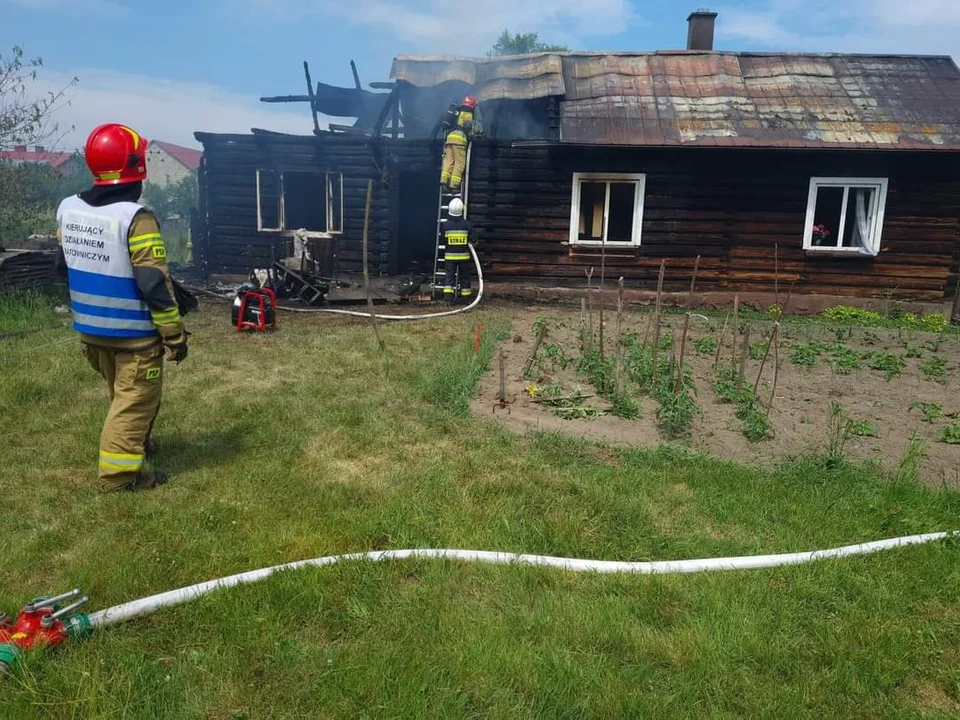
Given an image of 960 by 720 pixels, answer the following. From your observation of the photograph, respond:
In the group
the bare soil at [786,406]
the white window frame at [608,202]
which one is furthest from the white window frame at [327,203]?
the bare soil at [786,406]

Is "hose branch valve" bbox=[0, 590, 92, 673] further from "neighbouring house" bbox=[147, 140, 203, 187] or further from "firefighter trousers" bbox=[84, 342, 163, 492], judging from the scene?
"neighbouring house" bbox=[147, 140, 203, 187]

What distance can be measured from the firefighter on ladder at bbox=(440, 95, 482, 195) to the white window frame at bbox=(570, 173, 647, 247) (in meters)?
1.99

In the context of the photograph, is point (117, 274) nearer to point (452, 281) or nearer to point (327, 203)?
point (452, 281)

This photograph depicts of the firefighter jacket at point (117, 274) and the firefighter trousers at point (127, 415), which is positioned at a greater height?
the firefighter jacket at point (117, 274)

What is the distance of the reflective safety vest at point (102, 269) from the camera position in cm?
364

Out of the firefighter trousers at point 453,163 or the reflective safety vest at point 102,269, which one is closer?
the reflective safety vest at point 102,269

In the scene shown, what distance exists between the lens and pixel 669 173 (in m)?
11.8

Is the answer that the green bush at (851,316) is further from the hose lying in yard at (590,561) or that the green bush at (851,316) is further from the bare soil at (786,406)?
the hose lying in yard at (590,561)

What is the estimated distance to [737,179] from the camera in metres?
11.8

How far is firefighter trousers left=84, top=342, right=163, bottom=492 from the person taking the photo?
12.4 ft

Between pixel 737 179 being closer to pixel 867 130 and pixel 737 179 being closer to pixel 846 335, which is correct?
pixel 867 130

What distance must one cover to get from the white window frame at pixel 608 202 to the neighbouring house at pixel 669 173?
0.02m

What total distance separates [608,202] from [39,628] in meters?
10.8

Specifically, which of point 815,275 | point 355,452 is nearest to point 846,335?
point 815,275
